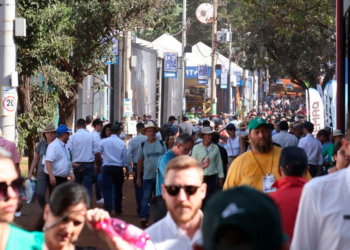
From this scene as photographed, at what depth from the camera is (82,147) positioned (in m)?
14.0

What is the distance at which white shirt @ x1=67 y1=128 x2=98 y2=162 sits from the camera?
14.0 m

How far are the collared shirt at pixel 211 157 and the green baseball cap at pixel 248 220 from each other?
1007 cm

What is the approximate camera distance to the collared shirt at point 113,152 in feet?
46.9

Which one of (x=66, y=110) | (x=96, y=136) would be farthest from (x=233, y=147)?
(x=66, y=110)

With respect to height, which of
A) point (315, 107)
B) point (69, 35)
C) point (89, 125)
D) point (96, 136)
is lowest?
point (96, 136)

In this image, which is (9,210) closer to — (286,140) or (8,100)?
(8,100)

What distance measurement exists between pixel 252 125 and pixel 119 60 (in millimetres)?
27461

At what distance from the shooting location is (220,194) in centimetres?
186

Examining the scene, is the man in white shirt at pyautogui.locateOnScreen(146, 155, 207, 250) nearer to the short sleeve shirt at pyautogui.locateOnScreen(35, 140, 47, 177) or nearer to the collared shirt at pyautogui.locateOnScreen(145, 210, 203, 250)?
the collared shirt at pyautogui.locateOnScreen(145, 210, 203, 250)

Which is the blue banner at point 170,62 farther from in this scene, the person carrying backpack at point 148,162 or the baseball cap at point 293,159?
the baseball cap at point 293,159

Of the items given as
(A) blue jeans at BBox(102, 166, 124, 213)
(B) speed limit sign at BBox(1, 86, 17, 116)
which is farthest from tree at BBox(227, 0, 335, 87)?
(B) speed limit sign at BBox(1, 86, 17, 116)

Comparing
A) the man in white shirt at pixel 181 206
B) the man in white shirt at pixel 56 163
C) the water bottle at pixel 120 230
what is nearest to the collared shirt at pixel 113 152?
the man in white shirt at pixel 56 163

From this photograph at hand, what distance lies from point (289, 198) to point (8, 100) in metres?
9.11

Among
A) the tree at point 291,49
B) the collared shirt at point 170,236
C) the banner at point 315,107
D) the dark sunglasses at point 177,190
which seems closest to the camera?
the collared shirt at point 170,236
